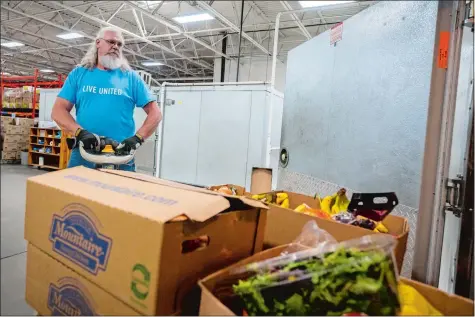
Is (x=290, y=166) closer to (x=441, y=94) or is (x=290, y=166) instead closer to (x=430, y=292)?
(x=441, y=94)

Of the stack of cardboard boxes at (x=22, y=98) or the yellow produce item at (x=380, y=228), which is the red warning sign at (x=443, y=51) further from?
the stack of cardboard boxes at (x=22, y=98)

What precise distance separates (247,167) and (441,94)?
169 inches

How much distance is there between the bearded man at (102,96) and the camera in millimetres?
1890

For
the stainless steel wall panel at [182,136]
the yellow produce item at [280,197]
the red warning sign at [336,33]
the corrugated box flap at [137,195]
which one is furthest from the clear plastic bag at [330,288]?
the stainless steel wall panel at [182,136]

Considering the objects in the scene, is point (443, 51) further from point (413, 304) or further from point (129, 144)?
point (129, 144)

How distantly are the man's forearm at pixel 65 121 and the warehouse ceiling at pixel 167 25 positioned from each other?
15.5 ft

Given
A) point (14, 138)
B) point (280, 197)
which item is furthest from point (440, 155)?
point (14, 138)

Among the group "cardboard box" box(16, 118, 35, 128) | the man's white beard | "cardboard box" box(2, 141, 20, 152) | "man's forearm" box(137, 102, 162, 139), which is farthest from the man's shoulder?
"cardboard box" box(16, 118, 35, 128)

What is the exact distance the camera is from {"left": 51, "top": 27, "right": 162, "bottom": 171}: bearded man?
1.89 metres

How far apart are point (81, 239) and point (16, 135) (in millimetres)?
8875

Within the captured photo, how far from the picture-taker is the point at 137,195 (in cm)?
87

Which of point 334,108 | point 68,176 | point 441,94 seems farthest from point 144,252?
point 334,108

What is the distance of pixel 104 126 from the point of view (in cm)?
191

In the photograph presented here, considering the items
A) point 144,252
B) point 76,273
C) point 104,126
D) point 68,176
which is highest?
point 104,126
